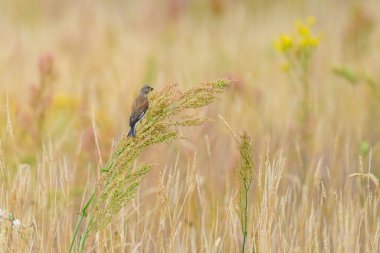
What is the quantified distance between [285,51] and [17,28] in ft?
15.7

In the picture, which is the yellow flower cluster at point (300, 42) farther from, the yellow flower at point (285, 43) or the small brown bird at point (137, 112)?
the small brown bird at point (137, 112)

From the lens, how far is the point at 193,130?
12.3ft

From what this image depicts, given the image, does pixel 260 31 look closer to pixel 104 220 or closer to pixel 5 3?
pixel 5 3

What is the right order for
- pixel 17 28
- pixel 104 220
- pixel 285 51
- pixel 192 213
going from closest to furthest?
pixel 104 220 → pixel 192 213 → pixel 285 51 → pixel 17 28

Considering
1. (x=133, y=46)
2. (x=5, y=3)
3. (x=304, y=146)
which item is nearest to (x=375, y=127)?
(x=304, y=146)

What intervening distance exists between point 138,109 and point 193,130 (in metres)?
1.65

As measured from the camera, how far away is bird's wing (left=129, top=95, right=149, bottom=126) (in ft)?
6.91

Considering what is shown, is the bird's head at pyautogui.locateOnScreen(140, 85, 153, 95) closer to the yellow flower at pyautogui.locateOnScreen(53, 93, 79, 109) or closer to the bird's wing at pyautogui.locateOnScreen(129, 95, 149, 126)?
the bird's wing at pyautogui.locateOnScreen(129, 95, 149, 126)

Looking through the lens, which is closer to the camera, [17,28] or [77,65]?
[77,65]

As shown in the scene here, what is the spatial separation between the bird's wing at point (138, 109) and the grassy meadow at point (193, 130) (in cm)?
3

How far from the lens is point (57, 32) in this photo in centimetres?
801

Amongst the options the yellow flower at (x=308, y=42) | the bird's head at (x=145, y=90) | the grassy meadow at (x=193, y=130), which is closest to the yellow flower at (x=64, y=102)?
the grassy meadow at (x=193, y=130)

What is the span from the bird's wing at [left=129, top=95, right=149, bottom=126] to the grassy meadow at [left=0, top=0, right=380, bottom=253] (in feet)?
0.10

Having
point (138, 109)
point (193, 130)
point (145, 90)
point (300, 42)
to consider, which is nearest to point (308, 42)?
point (300, 42)
